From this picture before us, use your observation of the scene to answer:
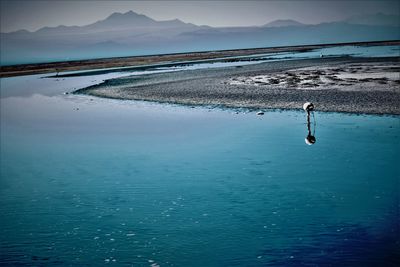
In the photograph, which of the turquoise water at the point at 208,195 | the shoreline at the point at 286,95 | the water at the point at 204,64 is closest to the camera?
the turquoise water at the point at 208,195

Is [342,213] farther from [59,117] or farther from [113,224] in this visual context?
[59,117]

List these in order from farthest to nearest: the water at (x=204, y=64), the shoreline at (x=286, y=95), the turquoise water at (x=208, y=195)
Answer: the water at (x=204, y=64)
the shoreline at (x=286, y=95)
the turquoise water at (x=208, y=195)

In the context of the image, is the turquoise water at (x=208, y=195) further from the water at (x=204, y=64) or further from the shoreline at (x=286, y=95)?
the water at (x=204, y=64)

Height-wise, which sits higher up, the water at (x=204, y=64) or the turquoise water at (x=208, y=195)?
the water at (x=204, y=64)

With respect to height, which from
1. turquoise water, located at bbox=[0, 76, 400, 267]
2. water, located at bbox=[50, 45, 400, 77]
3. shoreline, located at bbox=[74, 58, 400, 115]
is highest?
water, located at bbox=[50, 45, 400, 77]

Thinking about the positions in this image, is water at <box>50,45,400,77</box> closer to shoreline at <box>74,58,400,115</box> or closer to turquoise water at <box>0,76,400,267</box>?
shoreline at <box>74,58,400,115</box>

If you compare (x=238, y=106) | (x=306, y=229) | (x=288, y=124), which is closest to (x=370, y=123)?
(x=288, y=124)

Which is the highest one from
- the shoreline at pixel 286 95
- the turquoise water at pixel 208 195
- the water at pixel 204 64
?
the water at pixel 204 64

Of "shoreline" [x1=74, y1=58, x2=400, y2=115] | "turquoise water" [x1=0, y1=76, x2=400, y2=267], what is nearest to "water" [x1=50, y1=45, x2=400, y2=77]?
"shoreline" [x1=74, y1=58, x2=400, y2=115]

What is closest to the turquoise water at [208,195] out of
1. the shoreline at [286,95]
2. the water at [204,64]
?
the shoreline at [286,95]
